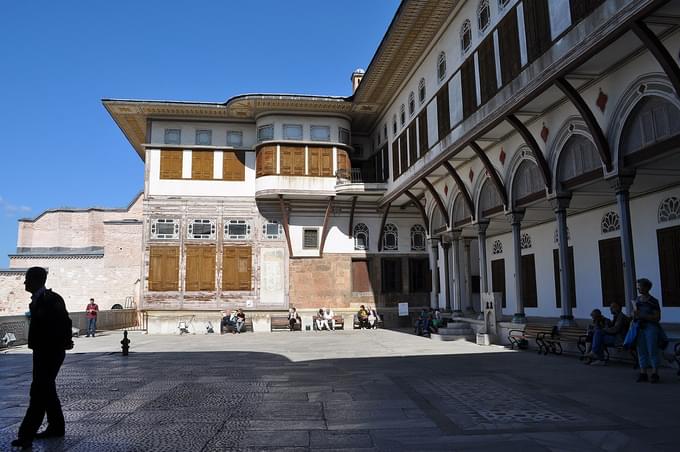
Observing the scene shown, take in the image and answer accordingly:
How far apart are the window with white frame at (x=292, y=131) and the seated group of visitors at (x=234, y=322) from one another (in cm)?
823

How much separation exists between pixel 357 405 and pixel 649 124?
7198mm

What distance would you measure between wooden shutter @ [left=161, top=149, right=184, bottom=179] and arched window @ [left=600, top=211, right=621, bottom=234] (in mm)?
18141

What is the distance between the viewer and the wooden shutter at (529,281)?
59.8 feet

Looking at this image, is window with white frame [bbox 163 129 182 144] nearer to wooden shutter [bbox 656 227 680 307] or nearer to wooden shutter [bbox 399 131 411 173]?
wooden shutter [bbox 399 131 411 173]

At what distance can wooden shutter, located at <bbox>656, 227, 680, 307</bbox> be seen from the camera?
1201 cm

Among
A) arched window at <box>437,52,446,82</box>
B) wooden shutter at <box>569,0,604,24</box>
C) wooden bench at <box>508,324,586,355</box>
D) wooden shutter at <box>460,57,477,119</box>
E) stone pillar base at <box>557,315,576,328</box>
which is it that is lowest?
wooden bench at <box>508,324,586,355</box>

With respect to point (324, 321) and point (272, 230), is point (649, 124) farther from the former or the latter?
point (272, 230)

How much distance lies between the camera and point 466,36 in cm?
1555

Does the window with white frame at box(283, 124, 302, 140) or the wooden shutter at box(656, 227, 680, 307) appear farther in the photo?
the window with white frame at box(283, 124, 302, 140)

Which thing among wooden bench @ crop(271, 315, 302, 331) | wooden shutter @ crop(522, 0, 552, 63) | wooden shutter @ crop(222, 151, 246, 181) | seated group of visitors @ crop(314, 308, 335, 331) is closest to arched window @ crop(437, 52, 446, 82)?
wooden shutter @ crop(522, 0, 552, 63)

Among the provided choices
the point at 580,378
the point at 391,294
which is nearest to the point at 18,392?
the point at 580,378

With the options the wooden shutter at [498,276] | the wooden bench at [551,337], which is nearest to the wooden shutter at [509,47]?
the wooden bench at [551,337]

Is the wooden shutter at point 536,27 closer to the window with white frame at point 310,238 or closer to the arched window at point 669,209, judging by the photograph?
the arched window at point 669,209

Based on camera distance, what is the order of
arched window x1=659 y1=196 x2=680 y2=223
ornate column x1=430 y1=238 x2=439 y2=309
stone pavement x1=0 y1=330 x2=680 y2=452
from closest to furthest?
1. stone pavement x1=0 y1=330 x2=680 y2=452
2. arched window x1=659 y1=196 x2=680 y2=223
3. ornate column x1=430 y1=238 x2=439 y2=309
